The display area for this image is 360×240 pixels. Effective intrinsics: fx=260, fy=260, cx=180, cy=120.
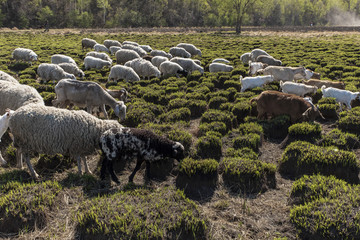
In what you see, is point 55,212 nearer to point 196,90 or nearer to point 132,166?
point 132,166

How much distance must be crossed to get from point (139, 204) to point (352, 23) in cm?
13280

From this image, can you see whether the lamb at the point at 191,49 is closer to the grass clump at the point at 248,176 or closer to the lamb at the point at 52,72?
the lamb at the point at 52,72

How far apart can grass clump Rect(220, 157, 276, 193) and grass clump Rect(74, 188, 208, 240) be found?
1199 millimetres

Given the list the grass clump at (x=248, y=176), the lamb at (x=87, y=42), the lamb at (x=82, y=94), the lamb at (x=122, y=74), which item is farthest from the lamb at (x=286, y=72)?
the lamb at (x=87, y=42)

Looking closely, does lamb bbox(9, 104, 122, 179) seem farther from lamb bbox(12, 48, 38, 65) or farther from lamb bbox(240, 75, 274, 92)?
lamb bbox(12, 48, 38, 65)

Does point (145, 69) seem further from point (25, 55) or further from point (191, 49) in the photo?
point (191, 49)

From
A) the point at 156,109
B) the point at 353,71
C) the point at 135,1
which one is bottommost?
the point at 156,109

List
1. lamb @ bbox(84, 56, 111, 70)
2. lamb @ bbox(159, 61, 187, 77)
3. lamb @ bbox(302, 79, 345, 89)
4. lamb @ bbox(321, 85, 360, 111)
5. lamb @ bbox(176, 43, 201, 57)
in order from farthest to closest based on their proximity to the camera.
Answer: lamb @ bbox(176, 43, 201, 57) < lamb @ bbox(84, 56, 111, 70) < lamb @ bbox(159, 61, 187, 77) < lamb @ bbox(302, 79, 345, 89) < lamb @ bbox(321, 85, 360, 111)

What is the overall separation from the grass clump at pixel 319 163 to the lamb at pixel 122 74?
9032 mm

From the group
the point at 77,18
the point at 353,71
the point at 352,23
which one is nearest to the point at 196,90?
the point at 353,71

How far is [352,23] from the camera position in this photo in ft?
353

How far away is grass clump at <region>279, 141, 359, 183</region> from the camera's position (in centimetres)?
485

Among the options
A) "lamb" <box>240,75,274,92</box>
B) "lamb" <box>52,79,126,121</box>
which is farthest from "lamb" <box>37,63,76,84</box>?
"lamb" <box>240,75,274,92</box>

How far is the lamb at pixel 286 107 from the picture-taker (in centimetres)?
713
